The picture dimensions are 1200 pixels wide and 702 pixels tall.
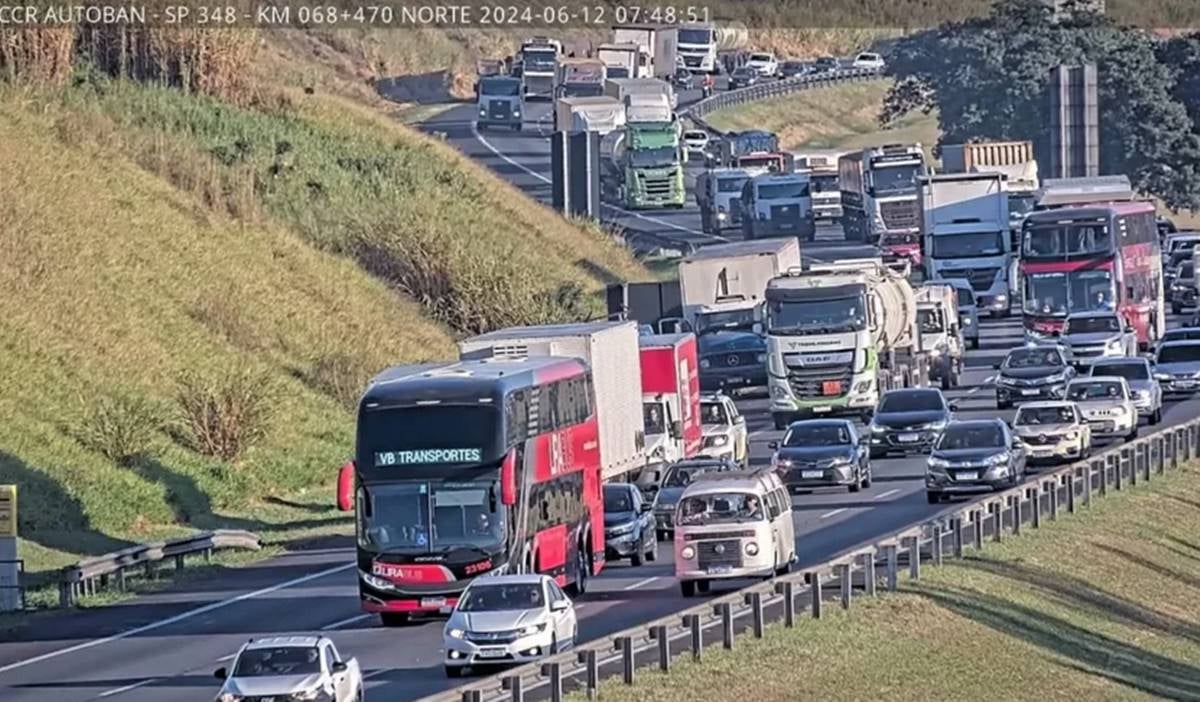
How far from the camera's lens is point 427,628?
3631 centimetres

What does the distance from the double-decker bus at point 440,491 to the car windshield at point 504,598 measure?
156 inches

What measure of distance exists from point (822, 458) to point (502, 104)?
3158 inches

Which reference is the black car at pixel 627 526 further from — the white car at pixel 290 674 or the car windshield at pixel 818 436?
the white car at pixel 290 674

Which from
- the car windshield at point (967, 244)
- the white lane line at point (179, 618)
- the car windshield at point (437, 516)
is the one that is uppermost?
the car windshield at point (967, 244)

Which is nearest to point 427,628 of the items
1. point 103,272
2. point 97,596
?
point 97,596

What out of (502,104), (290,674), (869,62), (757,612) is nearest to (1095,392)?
(757,612)

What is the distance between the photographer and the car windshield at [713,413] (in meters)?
55.2

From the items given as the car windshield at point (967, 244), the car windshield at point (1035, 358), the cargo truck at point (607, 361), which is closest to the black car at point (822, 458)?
the cargo truck at point (607, 361)

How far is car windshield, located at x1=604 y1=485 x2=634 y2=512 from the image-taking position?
42.3 m

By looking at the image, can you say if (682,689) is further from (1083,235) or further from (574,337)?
(1083,235)

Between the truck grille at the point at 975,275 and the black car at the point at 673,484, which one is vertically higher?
the truck grille at the point at 975,275

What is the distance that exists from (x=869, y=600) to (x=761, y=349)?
35005 millimetres

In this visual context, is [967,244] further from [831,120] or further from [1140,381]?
[831,120]

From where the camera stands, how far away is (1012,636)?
35.5m
